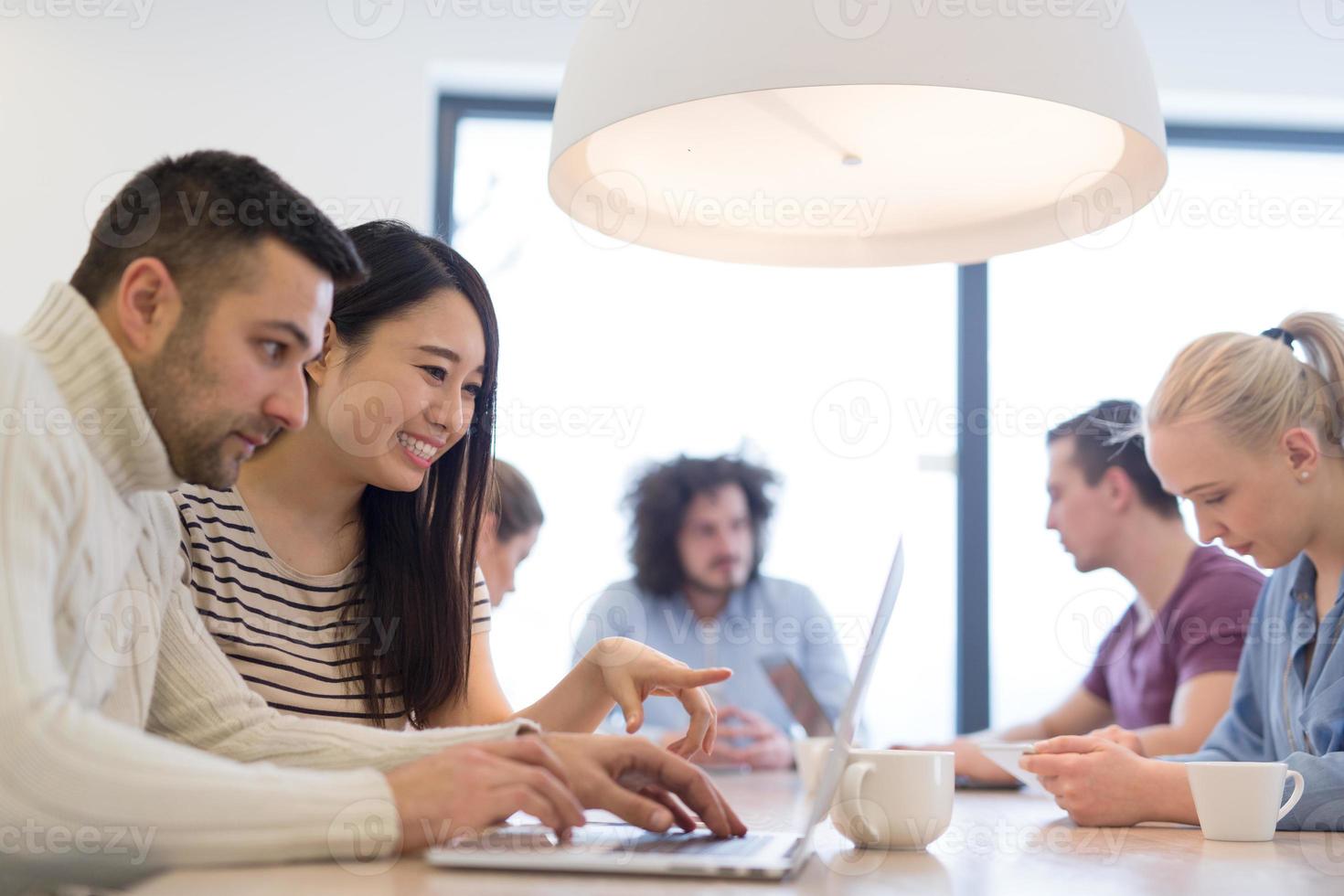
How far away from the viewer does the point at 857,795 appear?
103 centimetres

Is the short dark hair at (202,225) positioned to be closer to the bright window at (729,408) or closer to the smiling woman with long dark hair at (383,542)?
the smiling woman with long dark hair at (383,542)

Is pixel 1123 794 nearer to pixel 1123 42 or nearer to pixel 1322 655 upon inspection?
pixel 1322 655

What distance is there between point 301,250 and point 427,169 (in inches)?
95.8

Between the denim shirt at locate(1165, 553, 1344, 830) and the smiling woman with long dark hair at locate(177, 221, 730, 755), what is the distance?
25.4 inches

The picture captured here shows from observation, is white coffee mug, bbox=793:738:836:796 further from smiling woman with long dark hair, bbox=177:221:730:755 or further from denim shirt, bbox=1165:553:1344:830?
denim shirt, bbox=1165:553:1344:830

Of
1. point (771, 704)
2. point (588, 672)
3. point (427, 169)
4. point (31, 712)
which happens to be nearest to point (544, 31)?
point (427, 169)

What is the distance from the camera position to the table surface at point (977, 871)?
0.76 m

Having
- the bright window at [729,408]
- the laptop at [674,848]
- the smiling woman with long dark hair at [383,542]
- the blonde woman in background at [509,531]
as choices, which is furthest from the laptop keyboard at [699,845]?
the bright window at [729,408]

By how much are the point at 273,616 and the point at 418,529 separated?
23 centimetres

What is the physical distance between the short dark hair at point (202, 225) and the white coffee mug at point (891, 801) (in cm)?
63

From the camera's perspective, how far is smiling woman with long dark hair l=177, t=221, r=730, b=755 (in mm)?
1332

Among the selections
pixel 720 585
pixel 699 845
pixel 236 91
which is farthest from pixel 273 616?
pixel 236 91

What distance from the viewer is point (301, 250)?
102 cm

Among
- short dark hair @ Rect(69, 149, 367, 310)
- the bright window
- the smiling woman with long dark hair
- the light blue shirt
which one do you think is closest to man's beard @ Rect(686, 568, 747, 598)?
the light blue shirt
